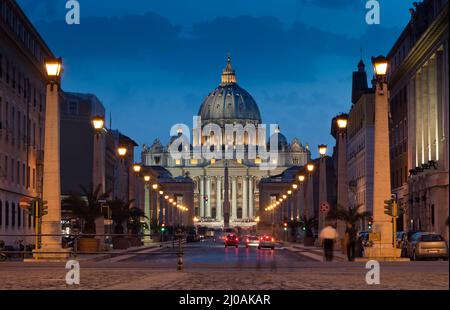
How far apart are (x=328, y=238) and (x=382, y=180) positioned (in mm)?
3290

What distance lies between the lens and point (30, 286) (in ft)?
79.9

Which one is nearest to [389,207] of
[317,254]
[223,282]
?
[223,282]

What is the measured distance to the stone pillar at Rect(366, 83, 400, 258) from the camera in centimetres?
4291

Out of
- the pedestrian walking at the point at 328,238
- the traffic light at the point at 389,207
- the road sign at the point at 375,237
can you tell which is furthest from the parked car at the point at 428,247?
the traffic light at the point at 389,207

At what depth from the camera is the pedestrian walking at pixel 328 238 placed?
135 ft

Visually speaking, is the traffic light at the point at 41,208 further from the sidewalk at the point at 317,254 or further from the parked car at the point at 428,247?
the parked car at the point at 428,247

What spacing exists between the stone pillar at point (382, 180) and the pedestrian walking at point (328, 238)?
167 centimetres

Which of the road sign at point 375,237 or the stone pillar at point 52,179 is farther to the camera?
the stone pillar at point 52,179

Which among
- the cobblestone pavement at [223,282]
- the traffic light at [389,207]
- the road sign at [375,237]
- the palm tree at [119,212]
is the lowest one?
the cobblestone pavement at [223,282]

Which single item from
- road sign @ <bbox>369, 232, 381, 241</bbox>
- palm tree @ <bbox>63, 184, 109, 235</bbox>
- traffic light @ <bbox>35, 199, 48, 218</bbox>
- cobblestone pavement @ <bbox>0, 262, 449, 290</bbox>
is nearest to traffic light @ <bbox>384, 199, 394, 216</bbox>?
road sign @ <bbox>369, 232, 381, 241</bbox>

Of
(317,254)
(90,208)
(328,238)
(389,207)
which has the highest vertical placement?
(90,208)

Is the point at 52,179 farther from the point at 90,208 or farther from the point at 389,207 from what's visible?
the point at 90,208

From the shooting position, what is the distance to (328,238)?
4206 cm
